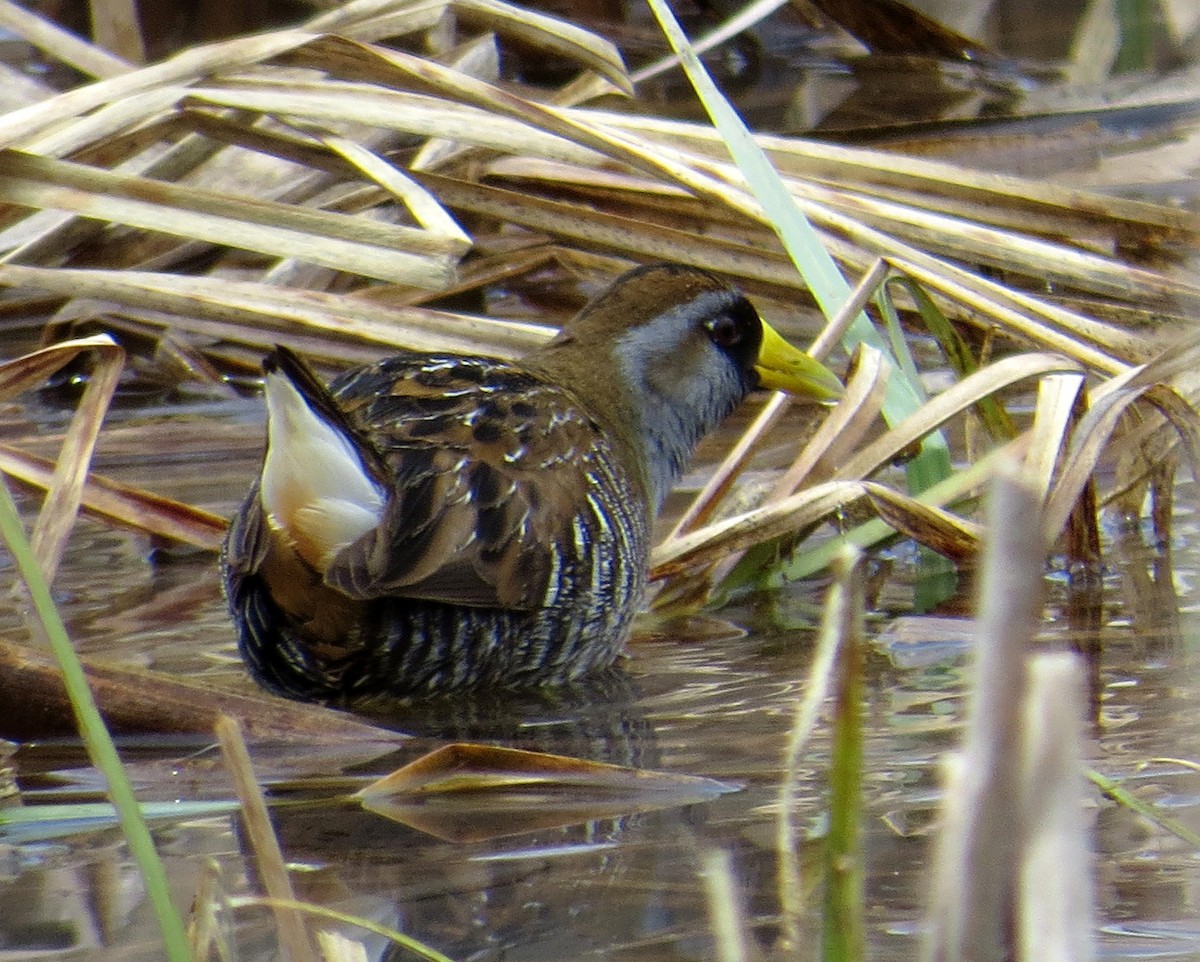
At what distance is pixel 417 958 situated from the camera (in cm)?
187

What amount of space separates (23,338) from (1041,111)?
3.06 metres

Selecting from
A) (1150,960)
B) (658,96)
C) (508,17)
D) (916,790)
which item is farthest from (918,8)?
(1150,960)

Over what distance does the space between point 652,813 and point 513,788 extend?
0.62 ft

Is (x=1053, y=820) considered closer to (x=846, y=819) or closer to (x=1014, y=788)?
(x=1014, y=788)

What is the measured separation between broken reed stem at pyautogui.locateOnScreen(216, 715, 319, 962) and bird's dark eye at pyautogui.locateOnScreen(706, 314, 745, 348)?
2276 millimetres

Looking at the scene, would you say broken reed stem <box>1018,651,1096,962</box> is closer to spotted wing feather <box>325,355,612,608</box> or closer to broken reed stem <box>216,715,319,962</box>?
broken reed stem <box>216,715,319,962</box>

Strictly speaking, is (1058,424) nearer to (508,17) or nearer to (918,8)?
(508,17)

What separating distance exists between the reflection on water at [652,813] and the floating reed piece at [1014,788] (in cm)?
60

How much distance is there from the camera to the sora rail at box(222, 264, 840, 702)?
103 inches

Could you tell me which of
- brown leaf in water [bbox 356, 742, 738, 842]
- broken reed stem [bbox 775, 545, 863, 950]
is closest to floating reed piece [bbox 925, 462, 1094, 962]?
broken reed stem [bbox 775, 545, 863, 950]

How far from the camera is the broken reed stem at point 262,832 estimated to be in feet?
4.71

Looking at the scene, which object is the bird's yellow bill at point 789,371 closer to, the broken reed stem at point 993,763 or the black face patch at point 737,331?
the black face patch at point 737,331

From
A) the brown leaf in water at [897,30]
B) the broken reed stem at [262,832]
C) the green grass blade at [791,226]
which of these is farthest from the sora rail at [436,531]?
the brown leaf in water at [897,30]

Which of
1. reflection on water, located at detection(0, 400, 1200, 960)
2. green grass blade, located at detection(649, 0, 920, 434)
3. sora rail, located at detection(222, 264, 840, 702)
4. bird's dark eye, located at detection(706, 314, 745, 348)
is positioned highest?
green grass blade, located at detection(649, 0, 920, 434)
